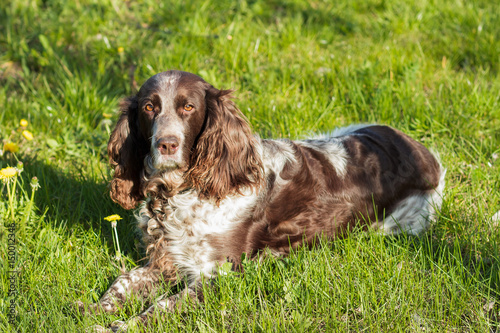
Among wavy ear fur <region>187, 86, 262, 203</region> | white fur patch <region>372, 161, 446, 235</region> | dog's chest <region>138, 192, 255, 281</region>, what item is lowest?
white fur patch <region>372, 161, 446, 235</region>

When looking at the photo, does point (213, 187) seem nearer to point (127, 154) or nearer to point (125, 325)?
point (127, 154)

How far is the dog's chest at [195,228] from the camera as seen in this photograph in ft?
10.2

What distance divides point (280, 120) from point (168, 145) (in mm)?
1986

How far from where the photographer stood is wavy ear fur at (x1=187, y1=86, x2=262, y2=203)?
3.11 m

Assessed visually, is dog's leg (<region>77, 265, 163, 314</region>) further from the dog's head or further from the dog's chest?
the dog's head

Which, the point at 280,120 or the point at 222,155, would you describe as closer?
the point at 222,155

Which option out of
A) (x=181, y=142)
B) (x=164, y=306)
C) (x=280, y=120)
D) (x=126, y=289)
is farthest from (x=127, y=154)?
(x=280, y=120)

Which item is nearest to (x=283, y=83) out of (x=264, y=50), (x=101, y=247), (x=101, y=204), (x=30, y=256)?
(x=264, y=50)

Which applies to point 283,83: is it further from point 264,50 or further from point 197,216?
point 197,216

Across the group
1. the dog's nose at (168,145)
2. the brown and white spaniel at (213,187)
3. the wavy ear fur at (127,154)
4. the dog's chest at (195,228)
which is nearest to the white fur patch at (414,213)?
the brown and white spaniel at (213,187)

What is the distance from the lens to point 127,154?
3.29 meters

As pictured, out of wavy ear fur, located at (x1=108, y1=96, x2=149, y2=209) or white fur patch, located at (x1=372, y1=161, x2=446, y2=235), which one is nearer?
wavy ear fur, located at (x1=108, y1=96, x2=149, y2=209)

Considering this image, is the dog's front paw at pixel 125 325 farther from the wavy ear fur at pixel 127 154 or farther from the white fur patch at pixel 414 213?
the white fur patch at pixel 414 213

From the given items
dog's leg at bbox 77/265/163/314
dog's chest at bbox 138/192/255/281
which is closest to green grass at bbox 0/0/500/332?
dog's leg at bbox 77/265/163/314
